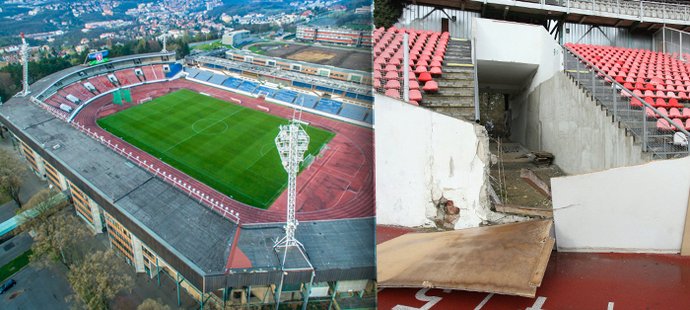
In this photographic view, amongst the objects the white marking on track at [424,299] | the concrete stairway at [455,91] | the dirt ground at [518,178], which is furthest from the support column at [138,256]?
the white marking on track at [424,299]

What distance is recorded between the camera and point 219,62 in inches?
778

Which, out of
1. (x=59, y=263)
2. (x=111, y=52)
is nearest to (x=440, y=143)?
(x=59, y=263)

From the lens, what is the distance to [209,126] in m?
13.6

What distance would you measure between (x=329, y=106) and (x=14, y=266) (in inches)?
401

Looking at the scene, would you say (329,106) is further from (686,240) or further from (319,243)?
(686,240)

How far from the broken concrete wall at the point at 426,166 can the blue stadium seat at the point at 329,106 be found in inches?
491

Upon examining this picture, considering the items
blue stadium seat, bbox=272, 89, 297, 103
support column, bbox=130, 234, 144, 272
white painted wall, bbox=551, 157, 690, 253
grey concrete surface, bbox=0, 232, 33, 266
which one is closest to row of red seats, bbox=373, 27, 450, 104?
white painted wall, bbox=551, 157, 690, 253

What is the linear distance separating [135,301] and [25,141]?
613 centimetres

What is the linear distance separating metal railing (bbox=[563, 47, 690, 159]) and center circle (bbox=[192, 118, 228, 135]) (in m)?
11.1

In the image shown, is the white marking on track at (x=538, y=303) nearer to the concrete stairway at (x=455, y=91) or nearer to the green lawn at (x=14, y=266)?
the concrete stairway at (x=455, y=91)

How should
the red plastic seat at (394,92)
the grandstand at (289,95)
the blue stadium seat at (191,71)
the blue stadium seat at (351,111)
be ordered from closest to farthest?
the red plastic seat at (394,92) → the blue stadium seat at (351,111) → the grandstand at (289,95) → the blue stadium seat at (191,71)

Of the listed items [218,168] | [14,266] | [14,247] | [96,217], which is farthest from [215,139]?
[14,266]

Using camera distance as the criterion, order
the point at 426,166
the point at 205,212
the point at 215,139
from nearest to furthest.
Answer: the point at 426,166
the point at 205,212
the point at 215,139

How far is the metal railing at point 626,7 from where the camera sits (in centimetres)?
639
